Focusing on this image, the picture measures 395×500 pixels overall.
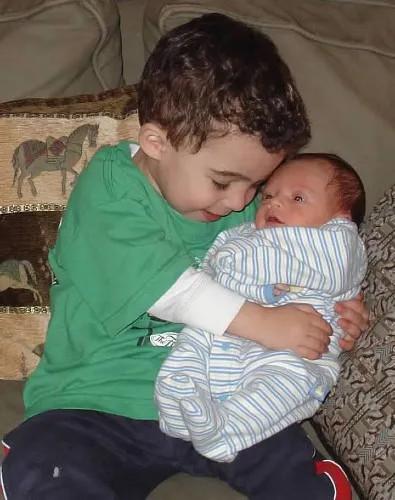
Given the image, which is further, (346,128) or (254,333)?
(346,128)

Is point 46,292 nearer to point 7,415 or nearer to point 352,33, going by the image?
point 7,415

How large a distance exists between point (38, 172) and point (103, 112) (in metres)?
0.14

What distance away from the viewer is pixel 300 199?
4.45 ft

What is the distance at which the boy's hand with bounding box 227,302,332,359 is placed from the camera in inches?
50.2

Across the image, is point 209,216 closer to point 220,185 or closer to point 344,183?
point 220,185

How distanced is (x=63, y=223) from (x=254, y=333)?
342 millimetres

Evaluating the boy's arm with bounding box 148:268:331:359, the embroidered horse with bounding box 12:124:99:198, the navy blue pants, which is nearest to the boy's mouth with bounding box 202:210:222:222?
the boy's arm with bounding box 148:268:331:359

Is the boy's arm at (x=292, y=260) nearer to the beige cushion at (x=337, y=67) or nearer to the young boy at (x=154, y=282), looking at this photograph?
the young boy at (x=154, y=282)

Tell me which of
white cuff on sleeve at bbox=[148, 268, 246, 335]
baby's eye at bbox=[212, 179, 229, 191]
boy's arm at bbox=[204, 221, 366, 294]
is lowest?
white cuff on sleeve at bbox=[148, 268, 246, 335]

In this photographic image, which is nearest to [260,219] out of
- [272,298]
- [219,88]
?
[272,298]

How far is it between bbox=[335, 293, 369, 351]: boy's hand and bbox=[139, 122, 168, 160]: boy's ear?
36 centimetres

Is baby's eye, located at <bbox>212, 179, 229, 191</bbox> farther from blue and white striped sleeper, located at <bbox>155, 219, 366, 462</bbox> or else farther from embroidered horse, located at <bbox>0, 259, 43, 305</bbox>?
embroidered horse, located at <bbox>0, 259, 43, 305</bbox>

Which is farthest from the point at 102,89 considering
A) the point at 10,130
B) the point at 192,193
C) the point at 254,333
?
the point at 254,333

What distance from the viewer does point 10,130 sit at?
142cm
